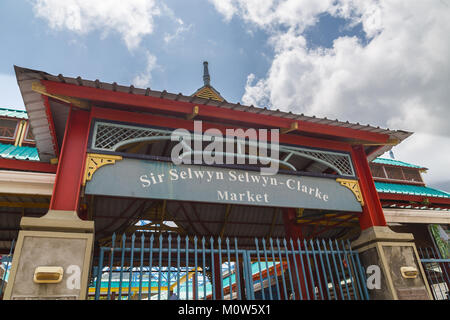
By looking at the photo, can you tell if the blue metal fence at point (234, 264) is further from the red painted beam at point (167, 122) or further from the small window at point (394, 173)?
the small window at point (394, 173)

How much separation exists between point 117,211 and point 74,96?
15.6ft

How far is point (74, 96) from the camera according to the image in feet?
18.9

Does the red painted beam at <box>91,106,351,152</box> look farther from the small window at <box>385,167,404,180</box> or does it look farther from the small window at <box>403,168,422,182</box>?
the small window at <box>403,168,422,182</box>

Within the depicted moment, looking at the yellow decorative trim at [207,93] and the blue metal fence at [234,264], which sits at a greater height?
the yellow decorative trim at [207,93]

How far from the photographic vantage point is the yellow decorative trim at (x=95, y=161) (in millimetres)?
5356

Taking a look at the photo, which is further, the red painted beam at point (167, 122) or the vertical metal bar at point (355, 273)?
the vertical metal bar at point (355, 273)

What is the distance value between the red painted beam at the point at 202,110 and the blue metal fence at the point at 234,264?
97.6 inches

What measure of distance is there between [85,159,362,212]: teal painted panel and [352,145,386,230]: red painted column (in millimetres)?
231

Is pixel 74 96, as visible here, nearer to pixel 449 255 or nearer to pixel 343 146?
pixel 343 146

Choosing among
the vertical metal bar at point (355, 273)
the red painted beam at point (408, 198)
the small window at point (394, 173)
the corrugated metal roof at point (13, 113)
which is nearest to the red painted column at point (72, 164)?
the vertical metal bar at point (355, 273)

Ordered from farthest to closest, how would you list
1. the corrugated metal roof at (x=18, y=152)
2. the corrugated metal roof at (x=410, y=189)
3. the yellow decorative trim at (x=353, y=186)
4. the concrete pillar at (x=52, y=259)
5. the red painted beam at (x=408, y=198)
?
the corrugated metal roof at (x=410, y=189) → the red painted beam at (x=408, y=198) → the corrugated metal roof at (x=18, y=152) → the yellow decorative trim at (x=353, y=186) → the concrete pillar at (x=52, y=259)

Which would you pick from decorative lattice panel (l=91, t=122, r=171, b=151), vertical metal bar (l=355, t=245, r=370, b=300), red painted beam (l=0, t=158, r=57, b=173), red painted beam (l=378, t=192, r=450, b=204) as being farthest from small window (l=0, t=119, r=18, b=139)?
red painted beam (l=378, t=192, r=450, b=204)

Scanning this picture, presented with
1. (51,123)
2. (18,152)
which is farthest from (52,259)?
(18,152)

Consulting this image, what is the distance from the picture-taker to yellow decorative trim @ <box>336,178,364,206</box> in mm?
7004
